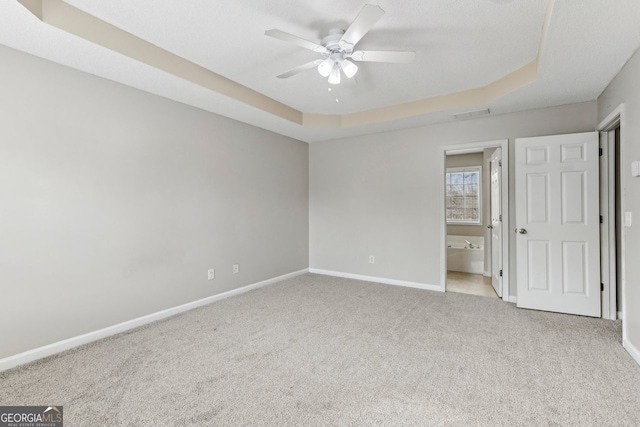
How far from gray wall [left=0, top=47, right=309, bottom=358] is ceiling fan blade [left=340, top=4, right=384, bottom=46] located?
2259mm

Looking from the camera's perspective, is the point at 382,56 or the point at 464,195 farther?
the point at 464,195

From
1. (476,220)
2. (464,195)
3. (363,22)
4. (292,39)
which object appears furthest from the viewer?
(464,195)

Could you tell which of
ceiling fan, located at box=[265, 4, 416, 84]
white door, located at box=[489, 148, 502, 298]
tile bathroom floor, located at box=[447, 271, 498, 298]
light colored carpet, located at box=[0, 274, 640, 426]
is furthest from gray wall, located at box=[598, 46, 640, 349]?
ceiling fan, located at box=[265, 4, 416, 84]

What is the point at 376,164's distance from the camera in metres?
4.87

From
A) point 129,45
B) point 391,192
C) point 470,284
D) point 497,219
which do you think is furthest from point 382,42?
point 470,284

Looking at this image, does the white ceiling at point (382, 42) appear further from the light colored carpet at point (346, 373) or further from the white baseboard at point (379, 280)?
the white baseboard at point (379, 280)

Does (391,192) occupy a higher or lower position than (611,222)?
higher

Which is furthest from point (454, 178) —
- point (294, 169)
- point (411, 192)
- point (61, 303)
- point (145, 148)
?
point (61, 303)

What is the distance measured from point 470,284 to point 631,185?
2651 mm

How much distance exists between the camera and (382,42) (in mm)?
2525

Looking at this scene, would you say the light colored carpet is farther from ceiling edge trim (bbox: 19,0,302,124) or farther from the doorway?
ceiling edge trim (bbox: 19,0,302,124)

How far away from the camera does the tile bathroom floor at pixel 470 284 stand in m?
4.25

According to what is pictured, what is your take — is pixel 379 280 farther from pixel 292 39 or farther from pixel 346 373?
pixel 292 39

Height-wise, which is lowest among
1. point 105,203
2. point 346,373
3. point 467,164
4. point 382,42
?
point 346,373
